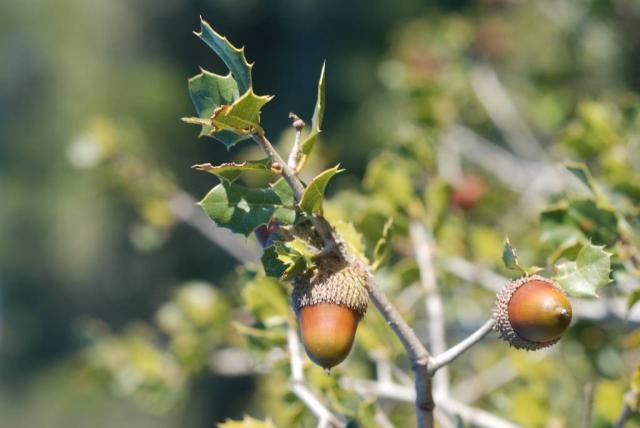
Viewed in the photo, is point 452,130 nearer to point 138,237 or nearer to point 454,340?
point 454,340

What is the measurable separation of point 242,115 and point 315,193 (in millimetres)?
113

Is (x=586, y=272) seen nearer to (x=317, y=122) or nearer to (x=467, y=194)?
(x=317, y=122)

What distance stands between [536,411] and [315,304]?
0.75 m

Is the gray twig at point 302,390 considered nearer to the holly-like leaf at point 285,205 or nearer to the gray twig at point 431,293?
the gray twig at point 431,293

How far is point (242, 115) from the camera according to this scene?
2.67 ft

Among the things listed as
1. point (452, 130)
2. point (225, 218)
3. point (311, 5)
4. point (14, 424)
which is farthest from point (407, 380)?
point (14, 424)

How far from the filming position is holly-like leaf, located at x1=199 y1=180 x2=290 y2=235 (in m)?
0.88

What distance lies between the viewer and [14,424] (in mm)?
8766

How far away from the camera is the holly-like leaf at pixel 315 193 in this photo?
827 millimetres

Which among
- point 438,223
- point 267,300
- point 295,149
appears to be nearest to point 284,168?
point 295,149

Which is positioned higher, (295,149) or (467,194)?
(295,149)

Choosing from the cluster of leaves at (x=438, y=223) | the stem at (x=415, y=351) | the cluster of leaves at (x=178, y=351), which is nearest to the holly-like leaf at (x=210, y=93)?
the cluster of leaves at (x=438, y=223)

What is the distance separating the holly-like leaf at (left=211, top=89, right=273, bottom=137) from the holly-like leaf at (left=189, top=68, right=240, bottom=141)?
2 centimetres

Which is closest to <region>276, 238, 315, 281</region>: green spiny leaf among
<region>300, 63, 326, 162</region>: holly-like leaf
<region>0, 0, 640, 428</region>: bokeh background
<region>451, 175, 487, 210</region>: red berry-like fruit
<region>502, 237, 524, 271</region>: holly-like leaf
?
<region>300, 63, 326, 162</region>: holly-like leaf
